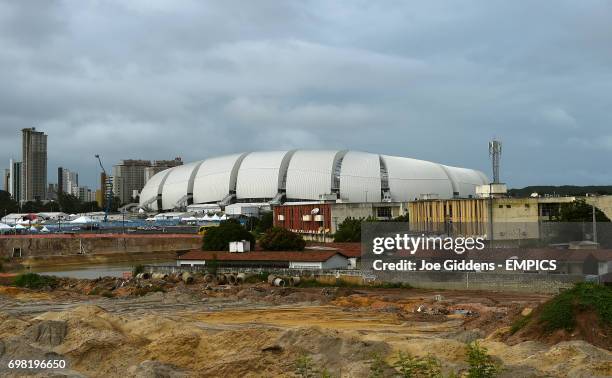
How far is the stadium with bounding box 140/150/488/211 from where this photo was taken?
135 m

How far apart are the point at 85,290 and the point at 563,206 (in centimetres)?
3570

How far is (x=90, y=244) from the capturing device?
8519 centimetres

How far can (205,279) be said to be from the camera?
148 ft

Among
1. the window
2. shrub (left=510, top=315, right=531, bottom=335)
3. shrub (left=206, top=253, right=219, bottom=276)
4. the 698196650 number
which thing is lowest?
the 698196650 number

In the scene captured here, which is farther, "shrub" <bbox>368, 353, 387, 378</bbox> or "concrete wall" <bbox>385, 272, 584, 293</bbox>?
"concrete wall" <bbox>385, 272, 584, 293</bbox>

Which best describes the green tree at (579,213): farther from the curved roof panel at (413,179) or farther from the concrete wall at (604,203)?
the curved roof panel at (413,179)

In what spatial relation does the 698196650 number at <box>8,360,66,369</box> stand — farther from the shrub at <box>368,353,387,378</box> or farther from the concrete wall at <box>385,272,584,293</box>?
A: the concrete wall at <box>385,272,584,293</box>

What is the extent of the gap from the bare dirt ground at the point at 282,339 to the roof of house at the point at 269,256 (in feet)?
37.2

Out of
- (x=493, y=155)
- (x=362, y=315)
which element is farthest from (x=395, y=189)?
(x=362, y=315)

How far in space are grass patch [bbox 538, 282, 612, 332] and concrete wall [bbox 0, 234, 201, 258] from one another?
68.9m

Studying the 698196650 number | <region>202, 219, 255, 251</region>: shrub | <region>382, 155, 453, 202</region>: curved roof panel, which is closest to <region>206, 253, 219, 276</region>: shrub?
<region>202, 219, 255, 251</region>: shrub

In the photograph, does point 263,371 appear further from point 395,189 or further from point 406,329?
point 395,189

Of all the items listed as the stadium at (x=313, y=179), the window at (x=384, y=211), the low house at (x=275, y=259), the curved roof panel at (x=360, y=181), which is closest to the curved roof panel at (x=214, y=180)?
the stadium at (x=313, y=179)

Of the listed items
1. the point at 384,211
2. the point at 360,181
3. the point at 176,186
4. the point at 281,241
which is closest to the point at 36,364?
the point at 281,241
